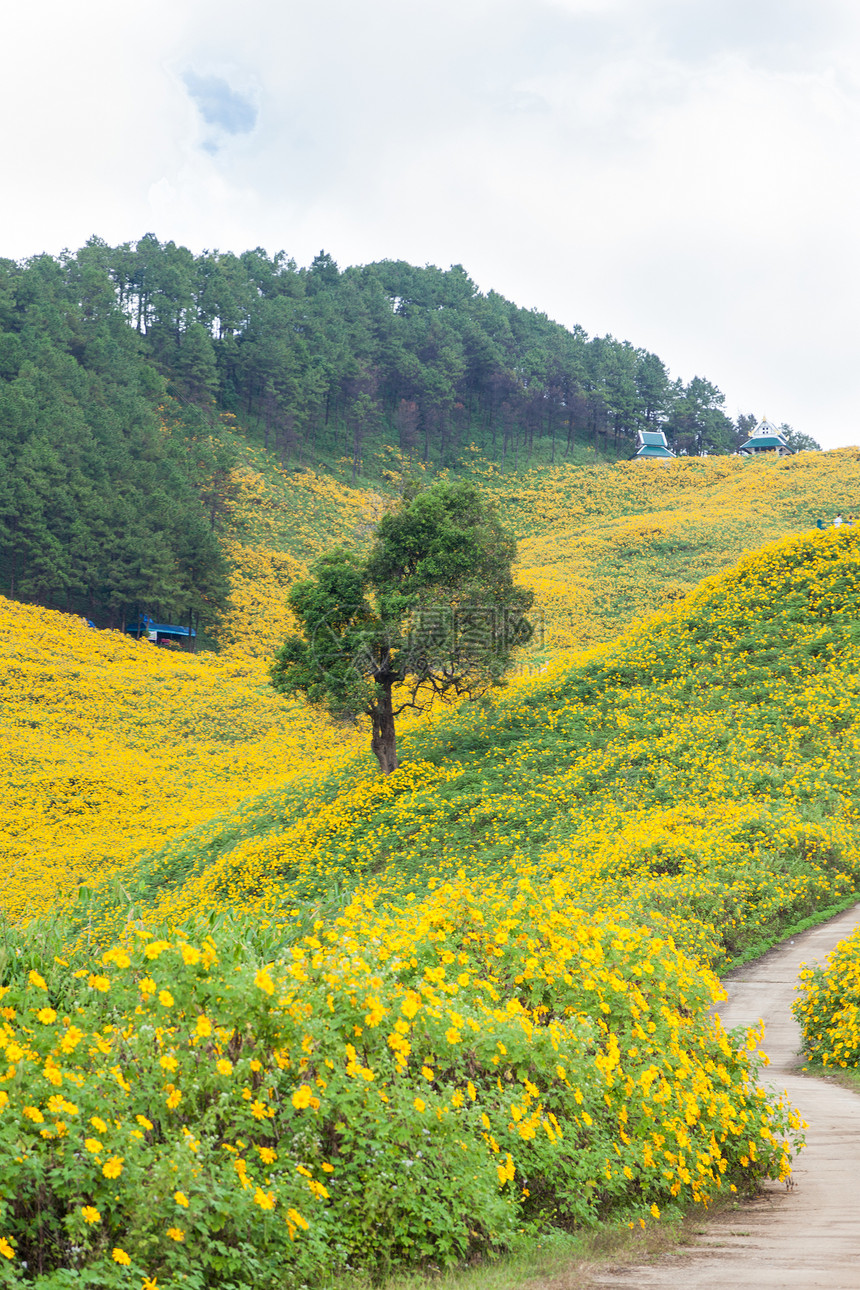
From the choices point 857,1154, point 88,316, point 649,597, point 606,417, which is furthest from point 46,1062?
point 606,417

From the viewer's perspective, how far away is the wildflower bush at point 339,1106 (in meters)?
2.95

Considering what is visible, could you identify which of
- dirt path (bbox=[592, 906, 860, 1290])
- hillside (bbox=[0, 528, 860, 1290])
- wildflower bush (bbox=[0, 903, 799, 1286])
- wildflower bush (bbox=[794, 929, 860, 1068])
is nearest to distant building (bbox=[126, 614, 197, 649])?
hillside (bbox=[0, 528, 860, 1290])

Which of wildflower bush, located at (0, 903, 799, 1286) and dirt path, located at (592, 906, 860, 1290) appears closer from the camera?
wildflower bush, located at (0, 903, 799, 1286)

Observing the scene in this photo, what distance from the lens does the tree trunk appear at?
64.6 feet

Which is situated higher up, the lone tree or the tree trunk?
the lone tree

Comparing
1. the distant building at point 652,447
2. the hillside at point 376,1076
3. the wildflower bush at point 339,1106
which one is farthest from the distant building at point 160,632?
the distant building at point 652,447

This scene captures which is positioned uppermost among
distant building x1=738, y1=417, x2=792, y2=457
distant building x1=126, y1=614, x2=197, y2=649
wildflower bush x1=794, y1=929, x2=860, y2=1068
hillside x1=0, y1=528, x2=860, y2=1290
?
distant building x1=738, y1=417, x2=792, y2=457

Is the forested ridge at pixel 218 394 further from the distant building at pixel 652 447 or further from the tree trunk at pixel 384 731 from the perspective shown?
the tree trunk at pixel 384 731

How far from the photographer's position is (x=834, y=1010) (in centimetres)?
762

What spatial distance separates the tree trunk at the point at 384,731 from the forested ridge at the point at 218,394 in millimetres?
27746

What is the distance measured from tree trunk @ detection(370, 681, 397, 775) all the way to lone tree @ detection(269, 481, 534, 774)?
3 cm

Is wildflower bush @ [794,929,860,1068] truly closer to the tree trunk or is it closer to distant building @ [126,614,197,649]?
the tree trunk

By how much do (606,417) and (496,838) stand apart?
252 ft

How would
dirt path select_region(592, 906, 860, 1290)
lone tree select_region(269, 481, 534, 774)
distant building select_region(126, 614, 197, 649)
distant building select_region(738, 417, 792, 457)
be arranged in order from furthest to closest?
distant building select_region(738, 417, 792, 457)
distant building select_region(126, 614, 197, 649)
lone tree select_region(269, 481, 534, 774)
dirt path select_region(592, 906, 860, 1290)
